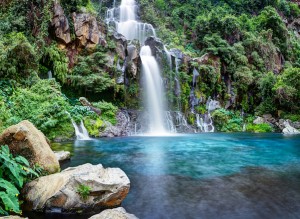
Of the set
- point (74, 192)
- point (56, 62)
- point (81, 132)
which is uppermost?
point (56, 62)

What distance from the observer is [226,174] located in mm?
7617

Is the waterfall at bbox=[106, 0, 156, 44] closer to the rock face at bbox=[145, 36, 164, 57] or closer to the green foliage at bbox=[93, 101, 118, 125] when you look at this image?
the rock face at bbox=[145, 36, 164, 57]

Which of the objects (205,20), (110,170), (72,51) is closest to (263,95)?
(205,20)

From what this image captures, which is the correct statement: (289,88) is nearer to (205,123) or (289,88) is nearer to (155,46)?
(205,123)

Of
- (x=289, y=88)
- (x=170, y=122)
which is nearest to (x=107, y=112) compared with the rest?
(x=170, y=122)

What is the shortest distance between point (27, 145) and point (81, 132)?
420 inches

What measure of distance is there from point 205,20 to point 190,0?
33.1 ft

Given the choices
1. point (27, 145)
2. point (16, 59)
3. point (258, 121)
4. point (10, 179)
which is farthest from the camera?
point (258, 121)

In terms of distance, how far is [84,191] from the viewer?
4871 mm

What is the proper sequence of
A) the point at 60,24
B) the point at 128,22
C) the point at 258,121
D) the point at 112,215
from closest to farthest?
the point at 112,215 → the point at 60,24 → the point at 258,121 → the point at 128,22

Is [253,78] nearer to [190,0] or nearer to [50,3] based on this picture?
[190,0]

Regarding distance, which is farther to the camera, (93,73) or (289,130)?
(289,130)

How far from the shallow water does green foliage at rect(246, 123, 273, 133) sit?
1361cm

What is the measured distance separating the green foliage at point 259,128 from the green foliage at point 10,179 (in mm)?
22128
